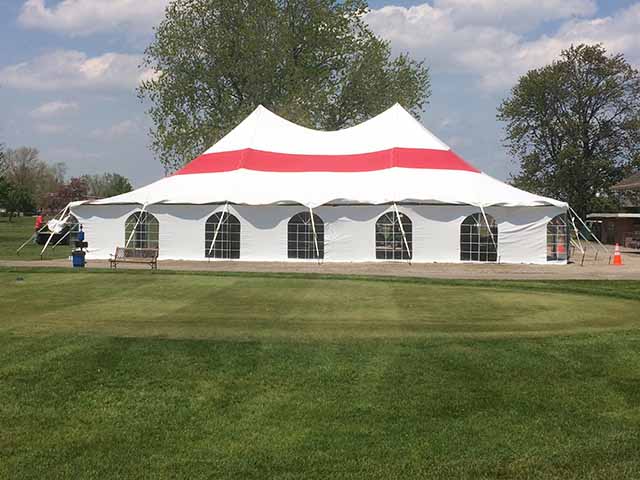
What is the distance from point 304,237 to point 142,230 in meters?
6.23

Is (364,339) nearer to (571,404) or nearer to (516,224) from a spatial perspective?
(571,404)

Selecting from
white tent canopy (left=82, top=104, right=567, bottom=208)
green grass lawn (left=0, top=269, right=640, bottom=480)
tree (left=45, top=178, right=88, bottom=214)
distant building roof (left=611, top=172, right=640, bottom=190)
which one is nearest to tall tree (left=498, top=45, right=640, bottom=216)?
distant building roof (left=611, top=172, right=640, bottom=190)

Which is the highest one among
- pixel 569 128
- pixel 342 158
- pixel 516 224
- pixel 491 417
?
pixel 569 128

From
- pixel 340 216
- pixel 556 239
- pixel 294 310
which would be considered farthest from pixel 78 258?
pixel 556 239

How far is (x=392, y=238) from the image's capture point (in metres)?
23.7

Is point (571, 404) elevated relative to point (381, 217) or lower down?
lower down

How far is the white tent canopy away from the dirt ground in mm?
2312

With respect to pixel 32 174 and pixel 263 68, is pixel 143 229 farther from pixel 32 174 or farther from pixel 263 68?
pixel 32 174

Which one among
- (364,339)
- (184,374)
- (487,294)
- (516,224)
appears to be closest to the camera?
(184,374)

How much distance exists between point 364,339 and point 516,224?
54.6 feet

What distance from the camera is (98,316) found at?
9.62 metres

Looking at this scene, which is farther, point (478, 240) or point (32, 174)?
point (32, 174)

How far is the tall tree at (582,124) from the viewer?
150ft

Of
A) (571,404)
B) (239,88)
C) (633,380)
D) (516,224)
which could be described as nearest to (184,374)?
(571,404)
